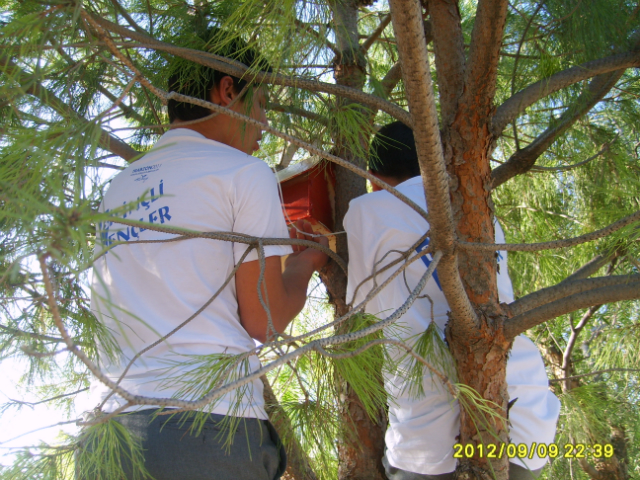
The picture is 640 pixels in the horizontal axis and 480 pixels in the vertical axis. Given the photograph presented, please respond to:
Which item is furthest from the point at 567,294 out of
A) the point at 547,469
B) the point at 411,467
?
the point at 547,469

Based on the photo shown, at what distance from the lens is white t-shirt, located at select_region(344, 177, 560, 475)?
103 centimetres

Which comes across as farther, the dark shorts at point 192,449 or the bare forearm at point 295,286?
the bare forearm at point 295,286

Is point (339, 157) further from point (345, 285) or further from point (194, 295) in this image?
point (345, 285)

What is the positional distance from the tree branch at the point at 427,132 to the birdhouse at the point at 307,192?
0.52 metres

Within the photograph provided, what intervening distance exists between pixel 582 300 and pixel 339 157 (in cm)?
44

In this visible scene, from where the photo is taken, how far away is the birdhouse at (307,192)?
4.31 feet

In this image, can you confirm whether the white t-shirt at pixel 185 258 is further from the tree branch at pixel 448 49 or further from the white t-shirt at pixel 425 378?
the tree branch at pixel 448 49

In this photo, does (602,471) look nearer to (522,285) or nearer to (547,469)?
(547,469)

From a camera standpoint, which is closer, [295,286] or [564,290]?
[564,290]

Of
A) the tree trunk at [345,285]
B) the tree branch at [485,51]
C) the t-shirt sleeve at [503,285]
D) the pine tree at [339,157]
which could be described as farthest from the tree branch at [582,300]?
the tree trunk at [345,285]

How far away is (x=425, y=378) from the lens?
104cm

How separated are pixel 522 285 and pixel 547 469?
1.98ft

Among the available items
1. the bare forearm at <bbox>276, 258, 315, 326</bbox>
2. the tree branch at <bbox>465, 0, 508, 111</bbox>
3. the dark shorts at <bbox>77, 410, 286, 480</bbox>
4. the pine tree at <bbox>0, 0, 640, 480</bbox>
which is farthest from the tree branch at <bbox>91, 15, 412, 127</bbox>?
the dark shorts at <bbox>77, 410, 286, 480</bbox>
